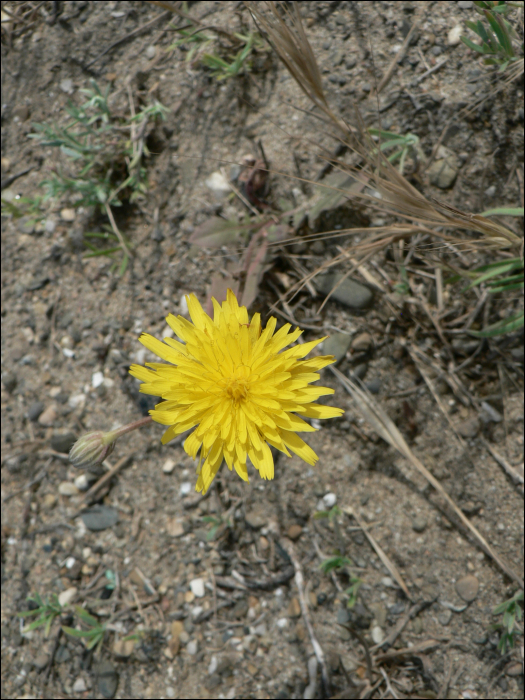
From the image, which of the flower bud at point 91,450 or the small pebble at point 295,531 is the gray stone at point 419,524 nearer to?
the small pebble at point 295,531

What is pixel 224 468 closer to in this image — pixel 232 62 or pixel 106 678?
pixel 106 678

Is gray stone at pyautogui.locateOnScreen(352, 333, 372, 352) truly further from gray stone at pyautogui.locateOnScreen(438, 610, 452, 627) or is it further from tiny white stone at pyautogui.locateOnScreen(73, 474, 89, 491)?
tiny white stone at pyautogui.locateOnScreen(73, 474, 89, 491)

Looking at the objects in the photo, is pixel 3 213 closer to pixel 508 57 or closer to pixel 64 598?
pixel 64 598

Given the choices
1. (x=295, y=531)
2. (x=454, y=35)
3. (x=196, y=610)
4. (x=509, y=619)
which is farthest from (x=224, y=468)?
(x=454, y=35)

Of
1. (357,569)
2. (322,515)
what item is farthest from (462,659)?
(322,515)

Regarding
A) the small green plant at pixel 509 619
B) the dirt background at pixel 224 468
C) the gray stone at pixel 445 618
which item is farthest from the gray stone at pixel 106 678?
the small green plant at pixel 509 619

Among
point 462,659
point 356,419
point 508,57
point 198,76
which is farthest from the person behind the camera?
point 198,76
